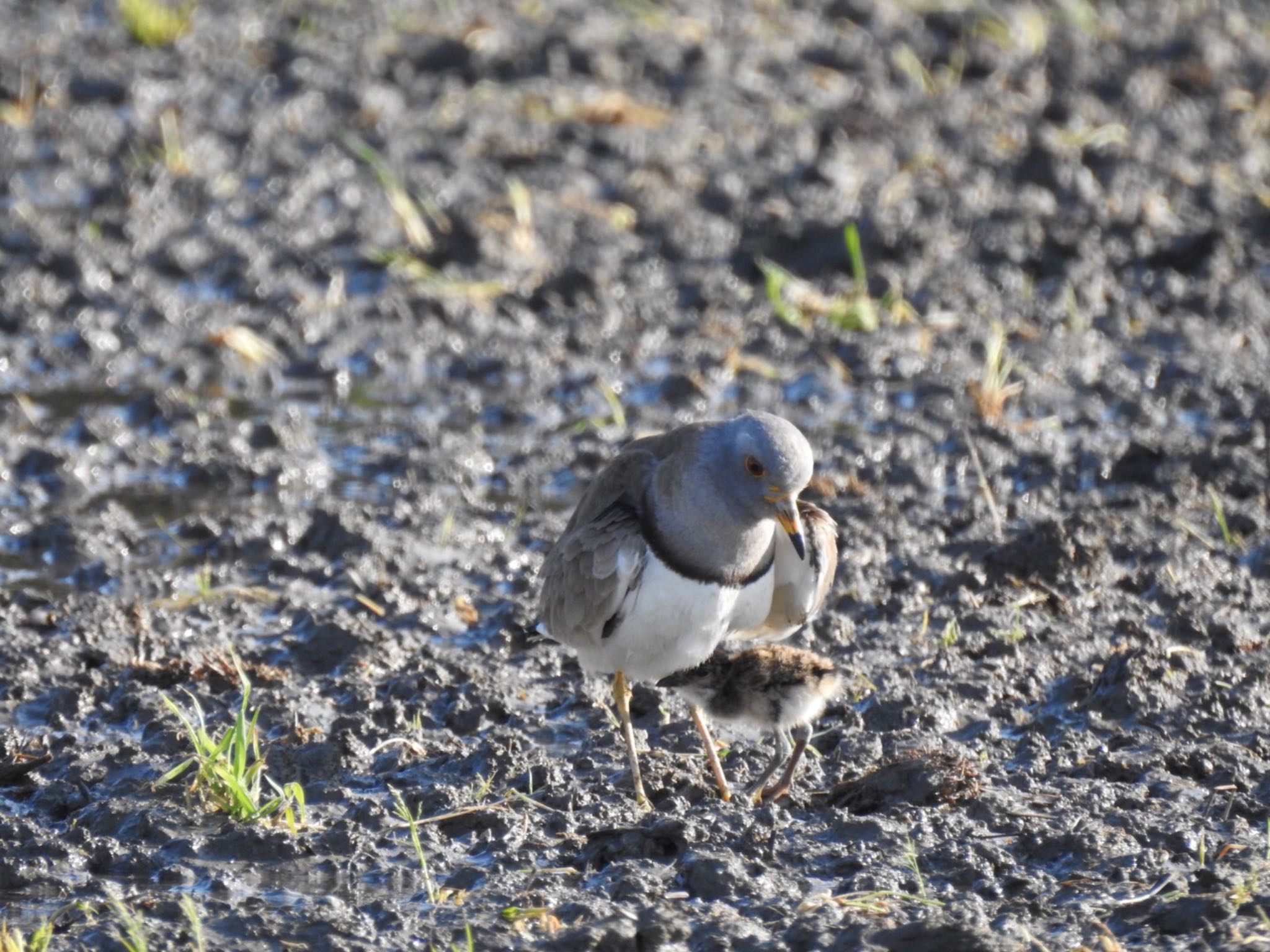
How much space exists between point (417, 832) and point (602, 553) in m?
1.01

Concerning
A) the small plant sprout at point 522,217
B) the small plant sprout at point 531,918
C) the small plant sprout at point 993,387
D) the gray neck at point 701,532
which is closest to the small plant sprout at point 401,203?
the small plant sprout at point 522,217

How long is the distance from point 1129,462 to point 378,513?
10.6 feet

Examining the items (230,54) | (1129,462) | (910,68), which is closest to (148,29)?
(230,54)

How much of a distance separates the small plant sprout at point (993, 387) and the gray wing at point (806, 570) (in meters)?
2.49

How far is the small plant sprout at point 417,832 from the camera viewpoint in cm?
504

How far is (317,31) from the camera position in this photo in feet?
38.5

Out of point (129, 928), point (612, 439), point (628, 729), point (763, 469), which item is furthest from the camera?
point (612, 439)

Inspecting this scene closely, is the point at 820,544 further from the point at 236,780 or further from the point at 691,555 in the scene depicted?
the point at 236,780

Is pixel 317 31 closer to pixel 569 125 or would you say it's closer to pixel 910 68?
pixel 569 125

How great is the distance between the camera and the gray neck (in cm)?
547

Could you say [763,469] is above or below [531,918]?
above

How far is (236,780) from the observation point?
535 centimetres

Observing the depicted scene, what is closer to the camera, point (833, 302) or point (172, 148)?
point (833, 302)

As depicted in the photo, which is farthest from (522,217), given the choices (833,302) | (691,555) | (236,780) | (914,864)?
(914,864)
